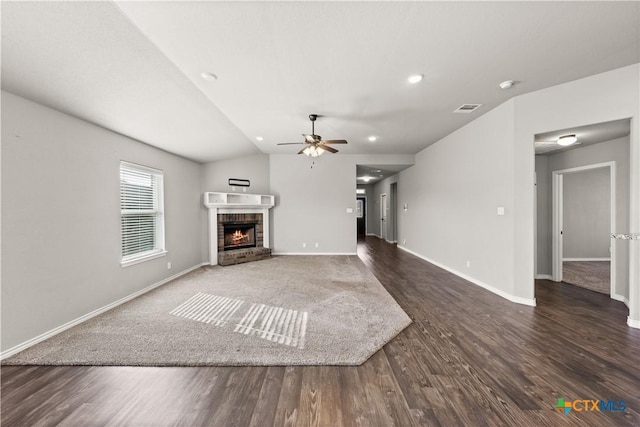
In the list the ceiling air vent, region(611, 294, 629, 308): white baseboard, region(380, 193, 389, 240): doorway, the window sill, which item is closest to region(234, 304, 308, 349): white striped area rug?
the window sill

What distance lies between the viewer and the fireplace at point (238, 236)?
224 inches

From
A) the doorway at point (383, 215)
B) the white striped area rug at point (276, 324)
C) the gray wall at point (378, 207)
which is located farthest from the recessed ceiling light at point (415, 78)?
the doorway at point (383, 215)

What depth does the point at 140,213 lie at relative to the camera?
3713 millimetres

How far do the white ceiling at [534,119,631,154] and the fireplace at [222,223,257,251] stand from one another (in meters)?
6.08

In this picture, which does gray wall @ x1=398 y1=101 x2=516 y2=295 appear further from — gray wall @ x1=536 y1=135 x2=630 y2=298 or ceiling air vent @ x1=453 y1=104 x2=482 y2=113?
gray wall @ x1=536 y1=135 x2=630 y2=298

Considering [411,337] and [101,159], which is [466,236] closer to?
[411,337]

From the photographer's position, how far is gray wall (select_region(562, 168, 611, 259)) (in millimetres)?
5203

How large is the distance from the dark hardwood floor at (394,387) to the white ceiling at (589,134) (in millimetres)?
2420

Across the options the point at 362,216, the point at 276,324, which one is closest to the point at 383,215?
the point at 362,216

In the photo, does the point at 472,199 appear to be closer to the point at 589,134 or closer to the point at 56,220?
the point at 589,134

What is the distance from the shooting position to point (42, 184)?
232 cm

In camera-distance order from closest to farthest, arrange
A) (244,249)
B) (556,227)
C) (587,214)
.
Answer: (556,227) < (587,214) < (244,249)

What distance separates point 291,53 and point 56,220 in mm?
3123

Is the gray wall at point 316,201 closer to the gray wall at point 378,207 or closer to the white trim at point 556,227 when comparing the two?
the gray wall at point 378,207
